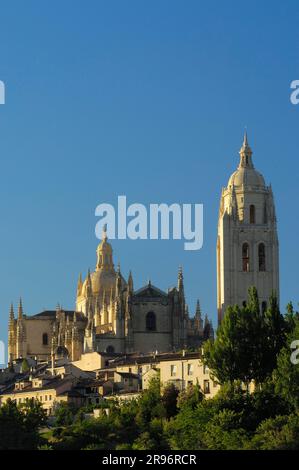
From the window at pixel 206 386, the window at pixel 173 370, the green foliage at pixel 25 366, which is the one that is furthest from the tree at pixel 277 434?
the green foliage at pixel 25 366

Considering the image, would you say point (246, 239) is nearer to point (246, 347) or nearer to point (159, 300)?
point (159, 300)

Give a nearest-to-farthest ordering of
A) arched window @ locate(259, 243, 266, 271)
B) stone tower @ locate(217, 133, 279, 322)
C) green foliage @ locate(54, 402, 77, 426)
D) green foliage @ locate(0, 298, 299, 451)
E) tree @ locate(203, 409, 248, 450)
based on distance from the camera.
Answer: tree @ locate(203, 409, 248, 450) → green foliage @ locate(0, 298, 299, 451) → green foliage @ locate(54, 402, 77, 426) → stone tower @ locate(217, 133, 279, 322) → arched window @ locate(259, 243, 266, 271)

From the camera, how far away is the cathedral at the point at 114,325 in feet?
535

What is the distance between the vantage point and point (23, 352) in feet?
569

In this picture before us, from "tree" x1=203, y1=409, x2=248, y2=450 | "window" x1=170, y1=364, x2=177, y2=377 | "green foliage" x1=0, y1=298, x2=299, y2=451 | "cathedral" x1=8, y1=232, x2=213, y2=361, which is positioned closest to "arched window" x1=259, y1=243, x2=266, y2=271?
"cathedral" x1=8, y1=232, x2=213, y2=361

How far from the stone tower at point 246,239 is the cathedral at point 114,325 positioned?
8341 mm

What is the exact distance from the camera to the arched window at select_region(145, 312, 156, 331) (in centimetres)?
16550

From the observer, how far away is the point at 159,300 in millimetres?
166375

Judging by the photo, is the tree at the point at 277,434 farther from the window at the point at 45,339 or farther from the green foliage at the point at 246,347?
the window at the point at 45,339

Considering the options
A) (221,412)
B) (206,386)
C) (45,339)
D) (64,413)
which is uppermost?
(45,339)

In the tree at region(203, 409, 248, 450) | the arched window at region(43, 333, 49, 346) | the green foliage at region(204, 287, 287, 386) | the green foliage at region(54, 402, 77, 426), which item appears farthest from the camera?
the arched window at region(43, 333, 49, 346)

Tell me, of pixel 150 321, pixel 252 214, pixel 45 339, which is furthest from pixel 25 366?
pixel 252 214

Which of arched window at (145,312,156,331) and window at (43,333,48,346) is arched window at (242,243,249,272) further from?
window at (43,333,48,346)

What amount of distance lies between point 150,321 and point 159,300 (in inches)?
76.4
